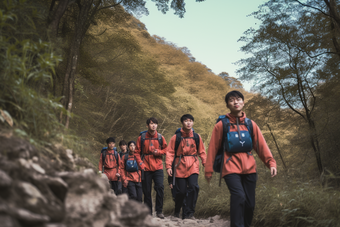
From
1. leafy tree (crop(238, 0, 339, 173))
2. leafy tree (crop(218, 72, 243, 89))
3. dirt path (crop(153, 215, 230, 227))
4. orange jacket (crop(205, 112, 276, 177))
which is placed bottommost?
dirt path (crop(153, 215, 230, 227))

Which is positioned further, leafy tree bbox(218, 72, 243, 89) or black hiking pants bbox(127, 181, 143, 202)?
leafy tree bbox(218, 72, 243, 89)

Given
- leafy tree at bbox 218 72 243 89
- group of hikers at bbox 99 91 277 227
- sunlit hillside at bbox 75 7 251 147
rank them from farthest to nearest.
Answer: leafy tree at bbox 218 72 243 89, sunlit hillside at bbox 75 7 251 147, group of hikers at bbox 99 91 277 227

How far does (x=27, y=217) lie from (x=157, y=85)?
16520mm

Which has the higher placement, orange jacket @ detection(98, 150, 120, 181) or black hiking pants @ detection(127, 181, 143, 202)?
orange jacket @ detection(98, 150, 120, 181)

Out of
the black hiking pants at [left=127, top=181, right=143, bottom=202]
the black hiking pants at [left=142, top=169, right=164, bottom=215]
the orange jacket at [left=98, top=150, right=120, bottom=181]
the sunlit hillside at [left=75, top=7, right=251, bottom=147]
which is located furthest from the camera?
the sunlit hillside at [left=75, top=7, right=251, bottom=147]

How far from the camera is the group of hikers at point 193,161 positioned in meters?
3.01

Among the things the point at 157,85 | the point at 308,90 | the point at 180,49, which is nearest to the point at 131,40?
the point at 157,85

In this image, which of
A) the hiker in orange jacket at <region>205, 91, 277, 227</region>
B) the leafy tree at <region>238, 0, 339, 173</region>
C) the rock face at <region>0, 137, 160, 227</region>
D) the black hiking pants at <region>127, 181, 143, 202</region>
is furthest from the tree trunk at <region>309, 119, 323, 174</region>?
the rock face at <region>0, 137, 160, 227</region>

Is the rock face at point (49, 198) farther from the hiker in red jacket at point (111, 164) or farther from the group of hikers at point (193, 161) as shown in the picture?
the hiker in red jacket at point (111, 164)

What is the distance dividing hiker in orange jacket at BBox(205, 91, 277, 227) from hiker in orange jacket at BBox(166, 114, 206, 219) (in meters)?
2.04

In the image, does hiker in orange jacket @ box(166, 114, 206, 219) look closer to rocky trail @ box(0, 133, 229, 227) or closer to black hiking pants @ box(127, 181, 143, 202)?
black hiking pants @ box(127, 181, 143, 202)

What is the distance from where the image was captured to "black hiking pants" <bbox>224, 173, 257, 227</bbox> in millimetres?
2797

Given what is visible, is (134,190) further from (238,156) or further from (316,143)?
(316,143)

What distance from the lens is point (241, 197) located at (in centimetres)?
281
